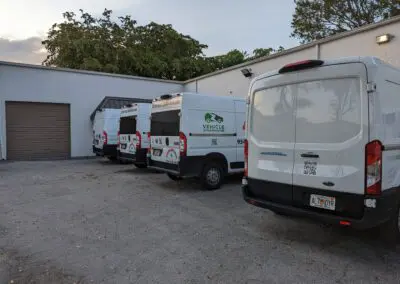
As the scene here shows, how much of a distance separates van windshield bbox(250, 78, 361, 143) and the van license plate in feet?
2.20

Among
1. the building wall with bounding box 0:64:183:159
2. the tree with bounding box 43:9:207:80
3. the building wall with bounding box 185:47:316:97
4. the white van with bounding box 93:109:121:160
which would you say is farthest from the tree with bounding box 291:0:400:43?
the white van with bounding box 93:109:121:160

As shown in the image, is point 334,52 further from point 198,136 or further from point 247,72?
point 198,136

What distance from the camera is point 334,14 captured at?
71.7 ft

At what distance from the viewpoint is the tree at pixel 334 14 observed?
65.4 feet

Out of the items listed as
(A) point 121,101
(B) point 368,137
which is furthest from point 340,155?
(A) point 121,101

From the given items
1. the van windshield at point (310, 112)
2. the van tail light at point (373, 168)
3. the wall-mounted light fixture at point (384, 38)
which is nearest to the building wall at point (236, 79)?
the wall-mounted light fixture at point (384, 38)

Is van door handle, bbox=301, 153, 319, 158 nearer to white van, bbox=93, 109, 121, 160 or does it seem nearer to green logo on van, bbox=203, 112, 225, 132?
green logo on van, bbox=203, 112, 225, 132

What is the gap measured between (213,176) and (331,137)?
14.3 ft

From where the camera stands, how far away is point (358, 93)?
332cm

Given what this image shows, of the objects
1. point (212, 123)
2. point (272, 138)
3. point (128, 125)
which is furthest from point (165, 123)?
point (272, 138)

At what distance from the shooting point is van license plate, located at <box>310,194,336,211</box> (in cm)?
356

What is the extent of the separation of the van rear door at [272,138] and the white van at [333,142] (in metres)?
0.01

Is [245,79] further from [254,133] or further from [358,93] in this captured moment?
[358,93]

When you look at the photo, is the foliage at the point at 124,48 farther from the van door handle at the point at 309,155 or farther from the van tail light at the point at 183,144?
the van door handle at the point at 309,155
